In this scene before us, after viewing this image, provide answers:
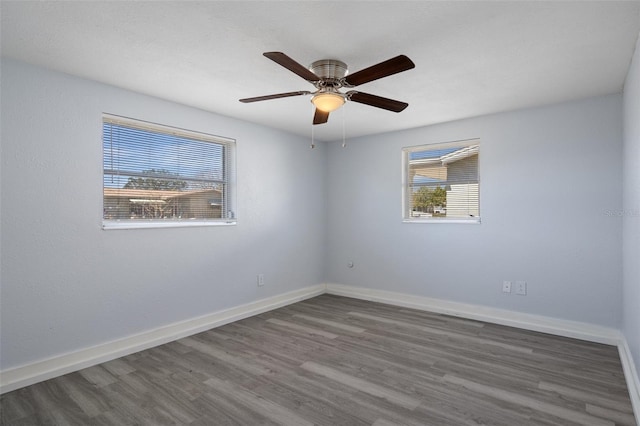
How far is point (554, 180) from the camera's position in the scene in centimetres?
349

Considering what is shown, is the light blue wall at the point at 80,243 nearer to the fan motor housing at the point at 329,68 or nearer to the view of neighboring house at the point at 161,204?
the view of neighboring house at the point at 161,204

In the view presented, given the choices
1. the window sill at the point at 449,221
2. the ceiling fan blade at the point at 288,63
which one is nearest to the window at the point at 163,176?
the ceiling fan blade at the point at 288,63

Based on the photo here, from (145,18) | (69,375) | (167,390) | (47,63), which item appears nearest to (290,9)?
(145,18)

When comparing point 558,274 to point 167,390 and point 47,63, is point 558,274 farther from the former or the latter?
point 47,63

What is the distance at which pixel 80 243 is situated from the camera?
110 inches

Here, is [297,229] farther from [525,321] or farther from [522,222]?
[525,321]

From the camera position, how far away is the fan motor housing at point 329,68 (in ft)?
7.91

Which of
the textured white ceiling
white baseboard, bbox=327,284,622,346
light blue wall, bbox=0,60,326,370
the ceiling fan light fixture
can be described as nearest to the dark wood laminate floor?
white baseboard, bbox=327,284,622,346

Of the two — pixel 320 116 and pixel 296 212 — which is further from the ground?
pixel 320 116

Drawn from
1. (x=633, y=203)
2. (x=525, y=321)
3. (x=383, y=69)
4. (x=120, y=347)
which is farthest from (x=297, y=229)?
(x=633, y=203)

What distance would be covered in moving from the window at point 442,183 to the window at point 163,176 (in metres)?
2.26

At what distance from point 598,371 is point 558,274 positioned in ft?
3.38

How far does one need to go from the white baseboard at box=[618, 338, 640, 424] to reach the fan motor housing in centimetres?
272

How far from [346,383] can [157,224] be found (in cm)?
219
